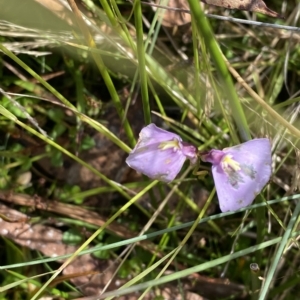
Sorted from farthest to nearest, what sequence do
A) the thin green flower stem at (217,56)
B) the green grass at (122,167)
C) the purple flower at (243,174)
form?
the green grass at (122,167), the purple flower at (243,174), the thin green flower stem at (217,56)

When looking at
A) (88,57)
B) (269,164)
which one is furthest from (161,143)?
(88,57)

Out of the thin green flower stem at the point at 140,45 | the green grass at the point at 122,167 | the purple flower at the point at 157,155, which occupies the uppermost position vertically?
the thin green flower stem at the point at 140,45

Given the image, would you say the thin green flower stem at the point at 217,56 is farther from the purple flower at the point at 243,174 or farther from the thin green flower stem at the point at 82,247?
the thin green flower stem at the point at 82,247

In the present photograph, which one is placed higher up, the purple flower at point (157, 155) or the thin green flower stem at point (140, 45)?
the thin green flower stem at point (140, 45)

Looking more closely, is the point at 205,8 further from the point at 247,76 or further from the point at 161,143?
the point at 161,143

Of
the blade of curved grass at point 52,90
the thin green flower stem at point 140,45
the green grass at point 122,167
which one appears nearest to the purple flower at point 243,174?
the thin green flower stem at point 140,45

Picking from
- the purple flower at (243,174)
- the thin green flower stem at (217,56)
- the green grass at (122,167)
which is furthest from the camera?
the green grass at (122,167)
